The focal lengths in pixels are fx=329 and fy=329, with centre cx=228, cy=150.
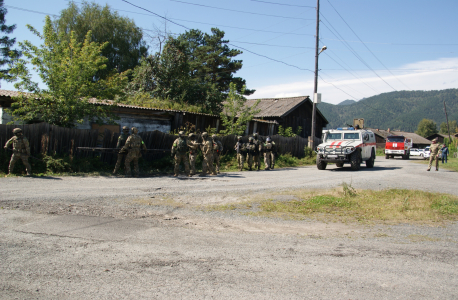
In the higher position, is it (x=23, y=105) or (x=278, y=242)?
(x=23, y=105)

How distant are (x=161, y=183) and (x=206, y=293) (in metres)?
7.60

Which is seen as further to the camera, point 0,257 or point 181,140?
point 181,140

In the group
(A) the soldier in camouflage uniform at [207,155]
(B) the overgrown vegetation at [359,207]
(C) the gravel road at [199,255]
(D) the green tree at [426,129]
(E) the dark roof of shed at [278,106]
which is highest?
(D) the green tree at [426,129]

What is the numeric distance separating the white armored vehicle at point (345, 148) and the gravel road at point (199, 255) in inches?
384

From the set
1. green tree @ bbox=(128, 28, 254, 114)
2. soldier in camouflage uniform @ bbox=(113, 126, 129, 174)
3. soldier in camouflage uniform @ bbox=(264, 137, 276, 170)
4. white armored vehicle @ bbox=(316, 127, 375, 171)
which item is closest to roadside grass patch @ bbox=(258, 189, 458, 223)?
soldier in camouflage uniform @ bbox=(113, 126, 129, 174)

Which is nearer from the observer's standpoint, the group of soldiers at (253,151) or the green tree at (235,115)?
the group of soldiers at (253,151)

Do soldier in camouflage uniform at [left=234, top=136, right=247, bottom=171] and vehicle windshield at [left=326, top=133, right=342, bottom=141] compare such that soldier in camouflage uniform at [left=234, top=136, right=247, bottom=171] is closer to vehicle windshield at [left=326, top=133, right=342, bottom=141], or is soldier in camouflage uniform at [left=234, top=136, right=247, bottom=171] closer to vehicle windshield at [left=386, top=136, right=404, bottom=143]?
vehicle windshield at [left=326, top=133, right=342, bottom=141]

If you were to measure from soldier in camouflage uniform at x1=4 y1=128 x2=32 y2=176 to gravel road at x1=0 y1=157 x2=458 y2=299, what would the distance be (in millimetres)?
3673

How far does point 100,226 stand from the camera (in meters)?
5.66

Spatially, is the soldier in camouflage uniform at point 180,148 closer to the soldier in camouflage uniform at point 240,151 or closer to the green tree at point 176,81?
the soldier in camouflage uniform at point 240,151

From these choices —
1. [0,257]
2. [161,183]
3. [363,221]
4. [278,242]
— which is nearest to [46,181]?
[161,183]

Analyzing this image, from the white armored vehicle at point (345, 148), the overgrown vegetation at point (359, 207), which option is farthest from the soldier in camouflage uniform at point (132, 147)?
the white armored vehicle at point (345, 148)

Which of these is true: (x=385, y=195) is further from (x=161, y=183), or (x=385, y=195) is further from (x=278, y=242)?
(x=161, y=183)

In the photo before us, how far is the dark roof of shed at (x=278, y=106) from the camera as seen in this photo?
97.7 ft
